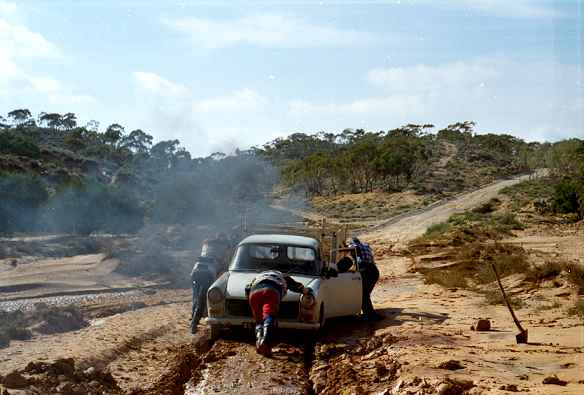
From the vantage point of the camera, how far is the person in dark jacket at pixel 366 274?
14.1 m

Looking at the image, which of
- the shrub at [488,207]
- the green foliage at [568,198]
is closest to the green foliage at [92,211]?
the shrub at [488,207]

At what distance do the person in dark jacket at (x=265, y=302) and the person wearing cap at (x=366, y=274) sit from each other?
333 cm

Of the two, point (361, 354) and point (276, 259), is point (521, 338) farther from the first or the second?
point (276, 259)

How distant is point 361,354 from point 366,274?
3.54 metres

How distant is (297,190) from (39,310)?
2445 inches

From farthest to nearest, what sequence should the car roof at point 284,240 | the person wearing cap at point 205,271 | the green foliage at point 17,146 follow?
the green foliage at point 17,146
the person wearing cap at point 205,271
the car roof at point 284,240

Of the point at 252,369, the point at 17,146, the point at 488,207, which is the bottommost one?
the point at 252,369

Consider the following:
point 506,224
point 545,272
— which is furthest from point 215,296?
point 506,224

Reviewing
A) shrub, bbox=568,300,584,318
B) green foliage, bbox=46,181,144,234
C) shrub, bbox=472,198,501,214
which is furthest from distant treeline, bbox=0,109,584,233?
shrub, bbox=568,300,584,318

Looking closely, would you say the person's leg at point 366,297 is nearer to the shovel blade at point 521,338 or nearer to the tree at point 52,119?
the shovel blade at point 521,338

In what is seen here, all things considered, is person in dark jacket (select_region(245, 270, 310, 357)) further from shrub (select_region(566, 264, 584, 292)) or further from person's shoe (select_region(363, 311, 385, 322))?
shrub (select_region(566, 264, 584, 292))

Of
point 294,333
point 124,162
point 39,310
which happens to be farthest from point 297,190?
point 294,333

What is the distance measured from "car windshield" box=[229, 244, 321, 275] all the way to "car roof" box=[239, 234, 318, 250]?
0.06 metres

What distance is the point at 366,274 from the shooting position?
46.6ft
